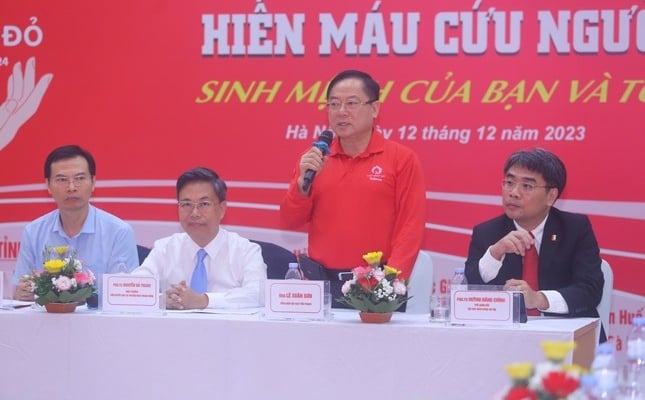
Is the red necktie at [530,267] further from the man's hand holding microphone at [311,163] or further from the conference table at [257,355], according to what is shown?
the man's hand holding microphone at [311,163]

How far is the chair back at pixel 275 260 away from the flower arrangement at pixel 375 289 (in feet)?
3.18

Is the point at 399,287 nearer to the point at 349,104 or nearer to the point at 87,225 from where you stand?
the point at 349,104

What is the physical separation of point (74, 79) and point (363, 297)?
2472 mm

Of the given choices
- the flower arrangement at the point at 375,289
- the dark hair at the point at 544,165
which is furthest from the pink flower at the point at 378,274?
the dark hair at the point at 544,165

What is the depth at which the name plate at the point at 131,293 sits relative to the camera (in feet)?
9.92

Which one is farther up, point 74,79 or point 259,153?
point 74,79

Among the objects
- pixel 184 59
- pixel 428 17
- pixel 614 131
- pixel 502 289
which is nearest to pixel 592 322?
pixel 502 289

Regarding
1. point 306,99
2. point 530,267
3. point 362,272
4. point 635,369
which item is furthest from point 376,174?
point 635,369

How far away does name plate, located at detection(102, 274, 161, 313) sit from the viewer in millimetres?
3023

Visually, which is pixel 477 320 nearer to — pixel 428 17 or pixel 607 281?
pixel 607 281

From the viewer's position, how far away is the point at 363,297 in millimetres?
2861

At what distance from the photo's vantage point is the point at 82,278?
10.2ft

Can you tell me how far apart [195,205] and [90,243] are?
1.84 ft

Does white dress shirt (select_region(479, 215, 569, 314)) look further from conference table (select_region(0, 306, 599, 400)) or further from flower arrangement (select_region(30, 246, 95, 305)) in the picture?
flower arrangement (select_region(30, 246, 95, 305))
